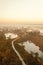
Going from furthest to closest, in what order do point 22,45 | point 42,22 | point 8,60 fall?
point 42,22, point 22,45, point 8,60

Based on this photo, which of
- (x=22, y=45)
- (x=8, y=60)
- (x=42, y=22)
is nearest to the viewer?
(x=8, y=60)

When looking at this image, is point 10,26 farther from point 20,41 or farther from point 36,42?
point 36,42

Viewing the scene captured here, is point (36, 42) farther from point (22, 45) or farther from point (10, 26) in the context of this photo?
point (10, 26)
